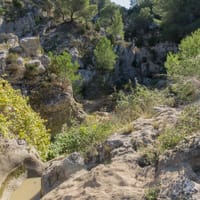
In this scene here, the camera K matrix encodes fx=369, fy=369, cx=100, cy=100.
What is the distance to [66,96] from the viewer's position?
1641 centimetres

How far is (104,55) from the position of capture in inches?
1303

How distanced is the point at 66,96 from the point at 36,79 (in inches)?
66.0

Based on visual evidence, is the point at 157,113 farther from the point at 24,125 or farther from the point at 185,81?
the point at 24,125

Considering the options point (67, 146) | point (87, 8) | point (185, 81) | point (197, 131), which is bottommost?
point (67, 146)

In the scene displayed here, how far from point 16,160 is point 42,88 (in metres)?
9.62

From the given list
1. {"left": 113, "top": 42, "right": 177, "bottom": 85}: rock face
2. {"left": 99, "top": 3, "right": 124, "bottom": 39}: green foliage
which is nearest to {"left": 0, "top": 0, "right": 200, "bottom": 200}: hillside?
{"left": 113, "top": 42, "right": 177, "bottom": 85}: rock face

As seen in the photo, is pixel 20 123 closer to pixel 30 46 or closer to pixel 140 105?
pixel 140 105

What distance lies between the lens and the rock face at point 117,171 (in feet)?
14.9

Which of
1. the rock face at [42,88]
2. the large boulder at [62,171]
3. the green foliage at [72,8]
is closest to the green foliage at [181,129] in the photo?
the large boulder at [62,171]

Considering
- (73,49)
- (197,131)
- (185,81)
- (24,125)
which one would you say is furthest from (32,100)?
(73,49)

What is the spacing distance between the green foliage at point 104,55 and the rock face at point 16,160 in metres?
25.9

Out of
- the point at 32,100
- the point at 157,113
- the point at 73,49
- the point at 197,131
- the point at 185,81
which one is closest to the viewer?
the point at 197,131

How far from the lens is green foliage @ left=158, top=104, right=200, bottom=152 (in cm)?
503

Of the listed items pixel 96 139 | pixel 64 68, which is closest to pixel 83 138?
pixel 96 139
